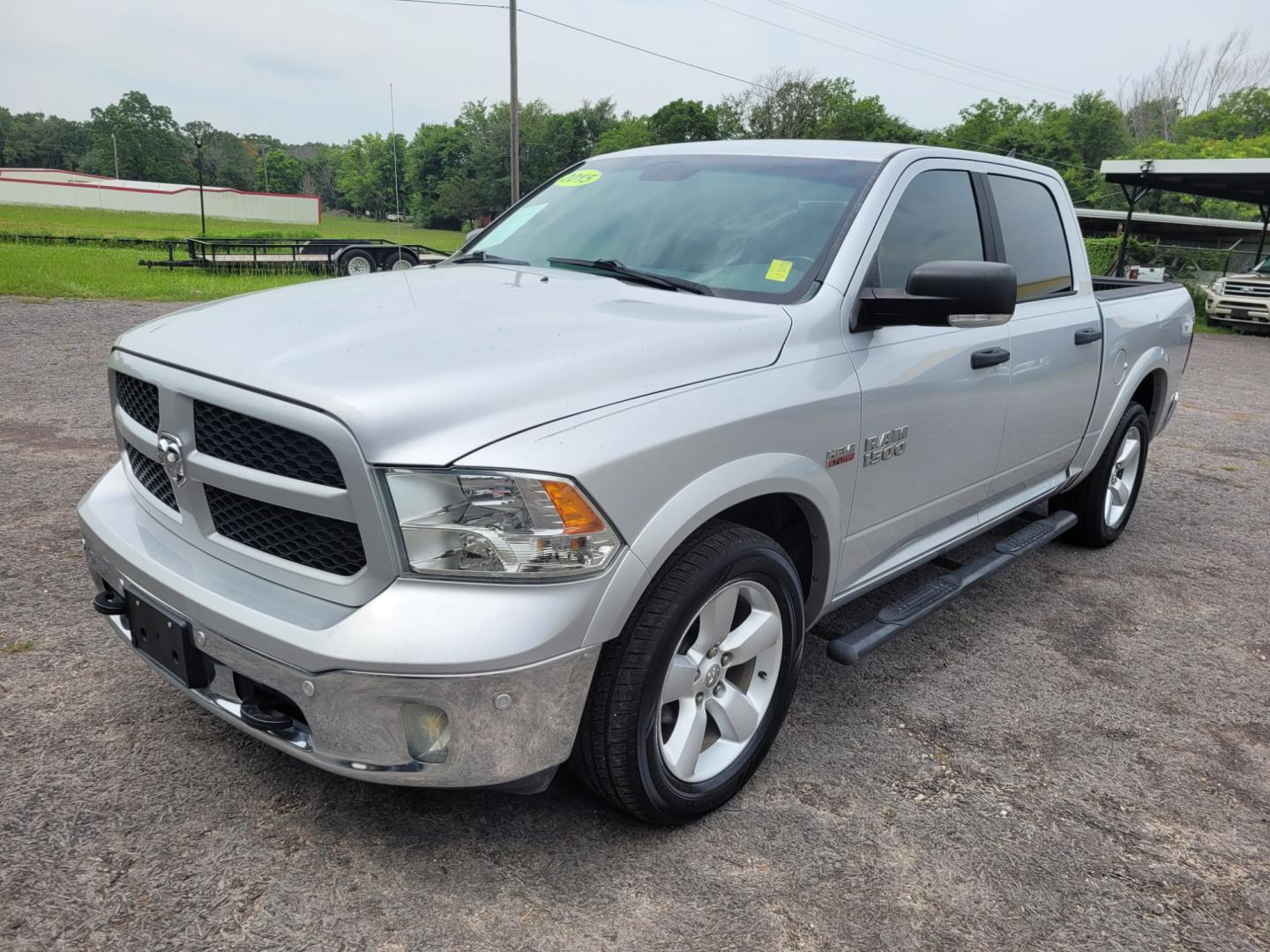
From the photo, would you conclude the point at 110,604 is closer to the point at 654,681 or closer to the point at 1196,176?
the point at 654,681

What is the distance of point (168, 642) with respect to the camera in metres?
A: 2.29

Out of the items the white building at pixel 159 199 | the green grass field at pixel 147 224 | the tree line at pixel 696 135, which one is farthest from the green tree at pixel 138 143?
the green grass field at pixel 147 224

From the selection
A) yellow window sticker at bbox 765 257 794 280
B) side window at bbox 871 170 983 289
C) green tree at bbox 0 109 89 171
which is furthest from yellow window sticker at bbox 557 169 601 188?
green tree at bbox 0 109 89 171

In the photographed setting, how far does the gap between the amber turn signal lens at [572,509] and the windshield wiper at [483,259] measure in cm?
160

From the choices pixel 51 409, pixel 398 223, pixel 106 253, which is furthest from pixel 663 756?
pixel 106 253

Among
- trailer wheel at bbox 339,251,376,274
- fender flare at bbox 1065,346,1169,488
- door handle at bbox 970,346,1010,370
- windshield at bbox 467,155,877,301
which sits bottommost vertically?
trailer wheel at bbox 339,251,376,274

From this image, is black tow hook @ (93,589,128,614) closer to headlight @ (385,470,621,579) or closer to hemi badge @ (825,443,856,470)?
headlight @ (385,470,621,579)

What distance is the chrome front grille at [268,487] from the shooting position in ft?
6.41

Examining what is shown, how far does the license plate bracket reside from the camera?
2.23 m

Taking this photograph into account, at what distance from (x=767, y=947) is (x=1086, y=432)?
3088mm

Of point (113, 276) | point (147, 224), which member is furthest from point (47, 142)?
point (113, 276)

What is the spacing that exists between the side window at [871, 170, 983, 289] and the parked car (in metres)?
18.2

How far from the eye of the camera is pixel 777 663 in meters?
2.65

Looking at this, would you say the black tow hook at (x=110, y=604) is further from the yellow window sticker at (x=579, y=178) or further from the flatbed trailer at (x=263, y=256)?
the flatbed trailer at (x=263, y=256)
